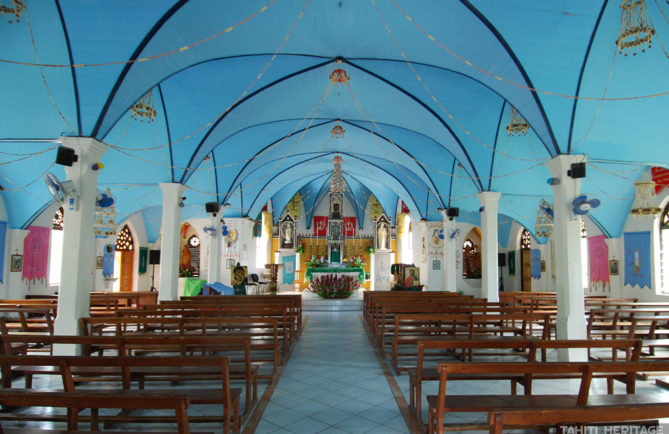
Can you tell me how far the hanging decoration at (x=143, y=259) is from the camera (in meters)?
18.6

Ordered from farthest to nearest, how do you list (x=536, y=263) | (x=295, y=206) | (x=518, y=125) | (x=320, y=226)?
(x=320, y=226) < (x=295, y=206) < (x=536, y=263) < (x=518, y=125)

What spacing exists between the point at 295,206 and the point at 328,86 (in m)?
14.9

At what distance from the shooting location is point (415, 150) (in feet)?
47.9

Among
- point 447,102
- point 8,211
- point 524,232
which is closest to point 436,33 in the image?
point 447,102

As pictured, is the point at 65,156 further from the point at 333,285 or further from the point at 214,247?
the point at 333,285

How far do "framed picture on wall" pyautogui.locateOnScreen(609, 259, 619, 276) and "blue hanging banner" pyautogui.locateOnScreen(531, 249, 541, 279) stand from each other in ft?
13.0

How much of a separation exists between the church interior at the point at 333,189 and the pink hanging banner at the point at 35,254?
0.26ft

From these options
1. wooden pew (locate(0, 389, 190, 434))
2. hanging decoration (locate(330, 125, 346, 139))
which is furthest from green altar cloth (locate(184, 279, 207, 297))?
wooden pew (locate(0, 389, 190, 434))

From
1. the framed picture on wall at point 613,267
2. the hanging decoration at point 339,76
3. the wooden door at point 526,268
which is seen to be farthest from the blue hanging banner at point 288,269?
the framed picture on wall at point 613,267

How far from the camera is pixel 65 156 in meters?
6.90

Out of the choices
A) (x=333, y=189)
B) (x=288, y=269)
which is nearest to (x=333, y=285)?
(x=333, y=189)

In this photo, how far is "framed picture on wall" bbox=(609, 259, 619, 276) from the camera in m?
13.5

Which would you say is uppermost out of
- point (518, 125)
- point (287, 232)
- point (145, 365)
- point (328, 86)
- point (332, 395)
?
point (328, 86)

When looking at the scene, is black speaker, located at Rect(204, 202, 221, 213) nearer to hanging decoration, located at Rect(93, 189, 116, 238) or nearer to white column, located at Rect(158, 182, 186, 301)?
white column, located at Rect(158, 182, 186, 301)
